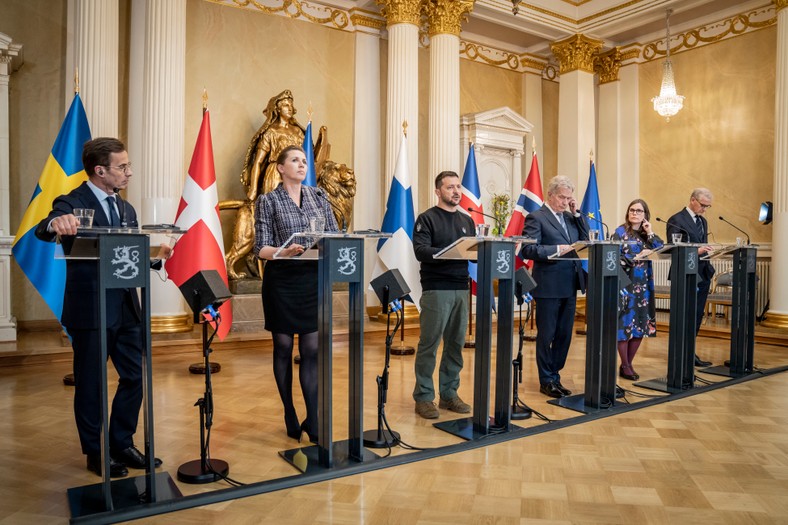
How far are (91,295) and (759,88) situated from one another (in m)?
9.23

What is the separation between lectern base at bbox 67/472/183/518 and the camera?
7.99ft

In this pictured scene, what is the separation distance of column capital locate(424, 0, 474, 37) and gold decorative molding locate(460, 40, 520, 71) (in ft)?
4.21

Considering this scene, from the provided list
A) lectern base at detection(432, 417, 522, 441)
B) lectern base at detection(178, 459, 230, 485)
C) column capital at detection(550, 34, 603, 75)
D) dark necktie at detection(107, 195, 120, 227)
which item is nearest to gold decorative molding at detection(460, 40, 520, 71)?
column capital at detection(550, 34, 603, 75)

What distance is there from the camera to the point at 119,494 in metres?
2.55

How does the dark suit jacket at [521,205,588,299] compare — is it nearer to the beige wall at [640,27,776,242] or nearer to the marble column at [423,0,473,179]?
the marble column at [423,0,473,179]

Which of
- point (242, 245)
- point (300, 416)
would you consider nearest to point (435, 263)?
point (300, 416)

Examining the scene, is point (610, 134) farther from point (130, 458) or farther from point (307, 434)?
point (130, 458)

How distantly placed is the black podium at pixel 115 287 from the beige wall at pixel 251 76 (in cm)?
547

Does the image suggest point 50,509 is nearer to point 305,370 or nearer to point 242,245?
point 305,370

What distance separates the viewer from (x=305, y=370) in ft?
10.7

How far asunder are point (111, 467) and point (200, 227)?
106 inches

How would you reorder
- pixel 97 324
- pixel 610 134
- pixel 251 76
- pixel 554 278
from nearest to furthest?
pixel 97 324 < pixel 554 278 < pixel 251 76 < pixel 610 134

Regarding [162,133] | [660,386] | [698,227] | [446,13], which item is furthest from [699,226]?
[162,133]

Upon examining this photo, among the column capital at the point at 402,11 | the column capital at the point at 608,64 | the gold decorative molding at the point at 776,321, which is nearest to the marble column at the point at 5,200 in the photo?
the column capital at the point at 402,11
